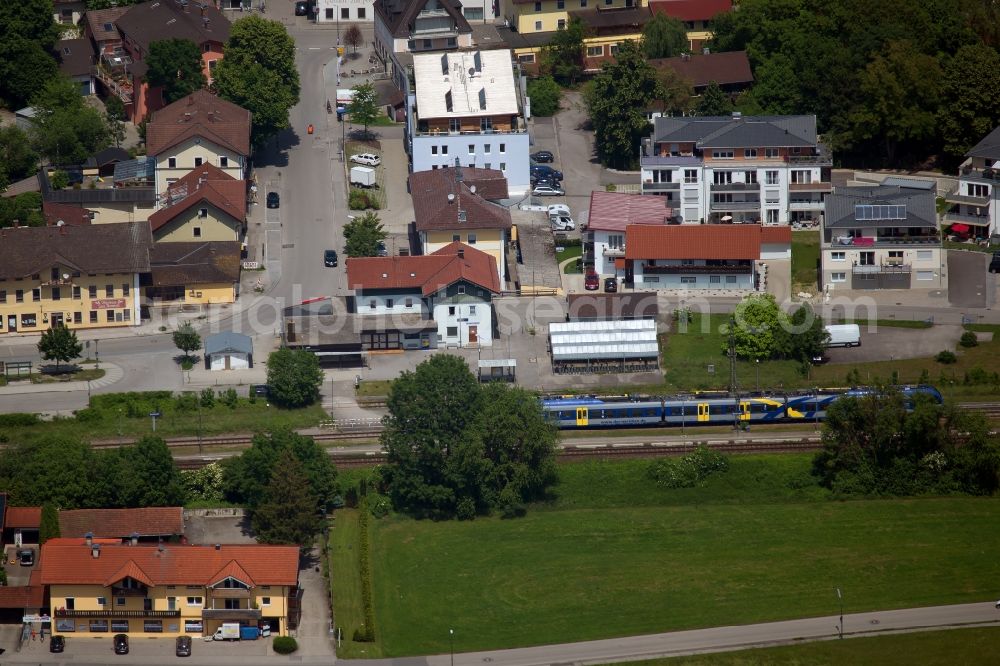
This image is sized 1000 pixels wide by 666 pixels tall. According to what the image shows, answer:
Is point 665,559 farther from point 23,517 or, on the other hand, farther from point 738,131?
point 738,131

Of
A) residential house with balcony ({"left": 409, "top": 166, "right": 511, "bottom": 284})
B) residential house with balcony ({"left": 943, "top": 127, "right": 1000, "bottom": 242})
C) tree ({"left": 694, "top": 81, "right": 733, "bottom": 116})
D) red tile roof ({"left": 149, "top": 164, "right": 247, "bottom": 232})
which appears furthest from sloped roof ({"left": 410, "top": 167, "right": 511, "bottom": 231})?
residential house with balcony ({"left": 943, "top": 127, "right": 1000, "bottom": 242})

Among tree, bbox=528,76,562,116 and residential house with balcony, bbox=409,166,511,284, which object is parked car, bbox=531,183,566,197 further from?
tree, bbox=528,76,562,116

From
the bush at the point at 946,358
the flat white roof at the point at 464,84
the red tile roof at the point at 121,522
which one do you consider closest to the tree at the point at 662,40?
the flat white roof at the point at 464,84

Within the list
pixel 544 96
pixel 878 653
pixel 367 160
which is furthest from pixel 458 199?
pixel 878 653

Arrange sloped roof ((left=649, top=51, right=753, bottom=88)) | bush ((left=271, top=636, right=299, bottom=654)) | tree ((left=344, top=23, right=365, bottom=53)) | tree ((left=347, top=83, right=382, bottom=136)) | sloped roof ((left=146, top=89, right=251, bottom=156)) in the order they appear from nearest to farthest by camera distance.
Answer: bush ((left=271, top=636, right=299, bottom=654))
sloped roof ((left=146, top=89, right=251, bottom=156))
tree ((left=347, top=83, right=382, bottom=136))
sloped roof ((left=649, top=51, right=753, bottom=88))
tree ((left=344, top=23, right=365, bottom=53))

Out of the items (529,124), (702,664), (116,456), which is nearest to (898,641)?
(702,664)

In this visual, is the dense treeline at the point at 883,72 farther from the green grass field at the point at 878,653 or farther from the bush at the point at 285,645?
the bush at the point at 285,645

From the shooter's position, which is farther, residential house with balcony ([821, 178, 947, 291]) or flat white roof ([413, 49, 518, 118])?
flat white roof ([413, 49, 518, 118])
